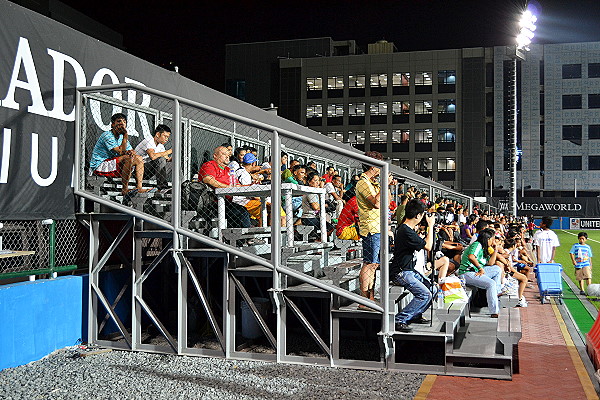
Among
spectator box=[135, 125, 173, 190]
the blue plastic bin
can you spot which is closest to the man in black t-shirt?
spectator box=[135, 125, 173, 190]

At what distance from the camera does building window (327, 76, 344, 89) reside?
7512 centimetres

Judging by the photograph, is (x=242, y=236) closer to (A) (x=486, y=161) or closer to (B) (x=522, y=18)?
(B) (x=522, y=18)

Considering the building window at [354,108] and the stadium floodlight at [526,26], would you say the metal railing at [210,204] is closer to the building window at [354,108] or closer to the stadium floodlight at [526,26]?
the stadium floodlight at [526,26]

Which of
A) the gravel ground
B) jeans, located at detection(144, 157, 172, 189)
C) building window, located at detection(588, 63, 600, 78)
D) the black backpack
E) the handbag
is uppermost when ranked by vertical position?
building window, located at detection(588, 63, 600, 78)

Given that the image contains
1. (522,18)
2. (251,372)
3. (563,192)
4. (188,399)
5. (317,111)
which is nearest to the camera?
(188,399)

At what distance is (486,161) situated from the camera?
70.2 m

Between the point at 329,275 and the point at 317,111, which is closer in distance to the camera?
the point at 329,275

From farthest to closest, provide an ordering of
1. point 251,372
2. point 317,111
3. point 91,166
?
point 317,111 < point 91,166 < point 251,372

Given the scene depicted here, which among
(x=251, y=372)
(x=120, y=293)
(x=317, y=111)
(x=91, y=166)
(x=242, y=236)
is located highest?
(x=317, y=111)

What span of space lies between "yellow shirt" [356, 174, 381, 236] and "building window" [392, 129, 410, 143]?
66361 millimetres

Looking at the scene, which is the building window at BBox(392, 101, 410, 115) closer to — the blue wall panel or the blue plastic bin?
the blue plastic bin

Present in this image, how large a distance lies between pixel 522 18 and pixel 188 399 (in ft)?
77.9

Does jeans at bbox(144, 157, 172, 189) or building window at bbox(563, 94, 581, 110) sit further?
building window at bbox(563, 94, 581, 110)

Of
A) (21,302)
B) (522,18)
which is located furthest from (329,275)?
(522,18)
